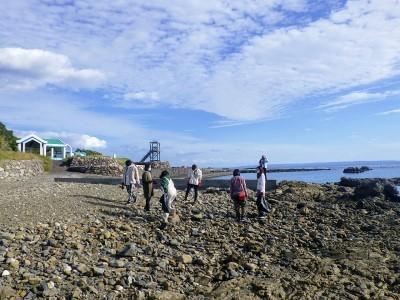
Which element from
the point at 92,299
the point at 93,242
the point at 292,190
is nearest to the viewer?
the point at 92,299

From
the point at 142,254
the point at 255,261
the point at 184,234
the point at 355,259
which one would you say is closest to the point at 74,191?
the point at 184,234

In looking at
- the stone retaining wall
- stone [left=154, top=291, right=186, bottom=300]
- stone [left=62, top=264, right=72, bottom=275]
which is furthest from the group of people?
the stone retaining wall

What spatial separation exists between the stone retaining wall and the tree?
7805 millimetres

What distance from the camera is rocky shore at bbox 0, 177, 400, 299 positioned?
9.69 meters

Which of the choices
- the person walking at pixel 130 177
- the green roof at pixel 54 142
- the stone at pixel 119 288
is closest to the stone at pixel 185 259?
the stone at pixel 119 288

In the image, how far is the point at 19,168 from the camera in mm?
38219

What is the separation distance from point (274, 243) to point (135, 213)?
5118mm

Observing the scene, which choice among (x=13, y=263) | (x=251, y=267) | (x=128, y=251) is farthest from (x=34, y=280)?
(x=251, y=267)

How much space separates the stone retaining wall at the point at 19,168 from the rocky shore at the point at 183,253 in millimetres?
19370

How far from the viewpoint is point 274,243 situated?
13742mm

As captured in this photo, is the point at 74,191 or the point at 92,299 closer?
the point at 92,299

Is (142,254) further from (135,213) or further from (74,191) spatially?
(74,191)

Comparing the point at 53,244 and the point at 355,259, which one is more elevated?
the point at 53,244

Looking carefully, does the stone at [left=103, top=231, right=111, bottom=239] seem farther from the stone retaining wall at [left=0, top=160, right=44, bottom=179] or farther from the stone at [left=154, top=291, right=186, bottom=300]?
the stone retaining wall at [left=0, top=160, right=44, bottom=179]
